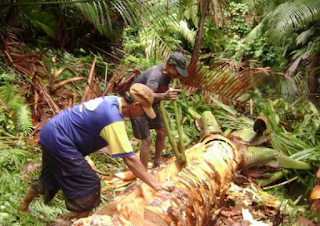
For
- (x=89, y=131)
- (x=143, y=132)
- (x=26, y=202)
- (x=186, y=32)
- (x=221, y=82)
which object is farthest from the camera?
(x=186, y=32)

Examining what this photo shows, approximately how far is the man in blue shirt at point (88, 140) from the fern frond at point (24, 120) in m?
1.55

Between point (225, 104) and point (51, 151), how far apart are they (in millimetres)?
3439

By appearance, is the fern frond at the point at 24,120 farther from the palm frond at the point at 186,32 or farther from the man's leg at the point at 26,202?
the palm frond at the point at 186,32

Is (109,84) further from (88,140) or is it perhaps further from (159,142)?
(88,140)

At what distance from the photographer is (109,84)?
6.00 meters

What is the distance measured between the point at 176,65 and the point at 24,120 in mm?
1921

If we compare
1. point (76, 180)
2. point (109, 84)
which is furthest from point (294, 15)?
point (76, 180)

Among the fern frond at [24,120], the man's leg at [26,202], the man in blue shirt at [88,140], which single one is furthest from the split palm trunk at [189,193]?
the fern frond at [24,120]

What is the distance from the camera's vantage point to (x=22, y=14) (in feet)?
23.5

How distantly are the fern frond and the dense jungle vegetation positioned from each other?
0.04ft

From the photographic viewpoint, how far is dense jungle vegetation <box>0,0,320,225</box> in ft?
14.6

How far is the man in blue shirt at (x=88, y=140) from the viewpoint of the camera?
284 cm

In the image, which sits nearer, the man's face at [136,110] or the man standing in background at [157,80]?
the man's face at [136,110]

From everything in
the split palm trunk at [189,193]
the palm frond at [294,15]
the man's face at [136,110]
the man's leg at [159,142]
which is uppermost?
the man's face at [136,110]
